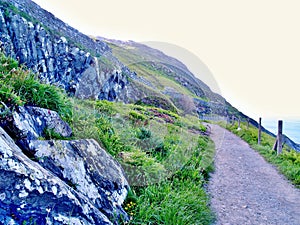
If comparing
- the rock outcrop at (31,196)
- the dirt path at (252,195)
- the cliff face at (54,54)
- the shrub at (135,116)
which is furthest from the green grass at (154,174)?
the cliff face at (54,54)

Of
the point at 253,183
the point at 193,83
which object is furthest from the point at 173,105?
the point at 253,183

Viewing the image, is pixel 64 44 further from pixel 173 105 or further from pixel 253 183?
pixel 253 183

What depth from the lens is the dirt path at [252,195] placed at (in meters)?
5.35

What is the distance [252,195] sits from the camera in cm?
669

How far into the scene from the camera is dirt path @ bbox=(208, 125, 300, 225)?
5.35m

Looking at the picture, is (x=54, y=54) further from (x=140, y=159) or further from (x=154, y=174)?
(x=154, y=174)

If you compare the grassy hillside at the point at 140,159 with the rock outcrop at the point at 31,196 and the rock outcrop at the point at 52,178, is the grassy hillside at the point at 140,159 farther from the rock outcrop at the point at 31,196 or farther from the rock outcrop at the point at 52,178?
the rock outcrop at the point at 31,196

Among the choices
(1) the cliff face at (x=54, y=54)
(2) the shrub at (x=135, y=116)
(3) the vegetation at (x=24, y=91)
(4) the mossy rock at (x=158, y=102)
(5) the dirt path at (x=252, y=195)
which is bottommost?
(5) the dirt path at (x=252, y=195)

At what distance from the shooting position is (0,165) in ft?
7.74

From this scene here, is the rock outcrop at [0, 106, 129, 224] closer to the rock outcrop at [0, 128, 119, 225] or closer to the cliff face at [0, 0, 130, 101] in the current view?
the rock outcrop at [0, 128, 119, 225]

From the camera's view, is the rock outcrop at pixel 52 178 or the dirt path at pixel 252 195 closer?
the rock outcrop at pixel 52 178

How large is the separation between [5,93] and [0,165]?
1.44m

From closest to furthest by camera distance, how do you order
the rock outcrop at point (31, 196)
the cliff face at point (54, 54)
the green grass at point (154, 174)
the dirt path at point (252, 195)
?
the rock outcrop at point (31, 196), the green grass at point (154, 174), the dirt path at point (252, 195), the cliff face at point (54, 54)

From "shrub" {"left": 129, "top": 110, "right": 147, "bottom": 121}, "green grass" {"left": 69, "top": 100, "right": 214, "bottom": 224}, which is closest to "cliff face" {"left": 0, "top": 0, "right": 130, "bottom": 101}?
"shrub" {"left": 129, "top": 110, "right": 147, "bottom": 121}
